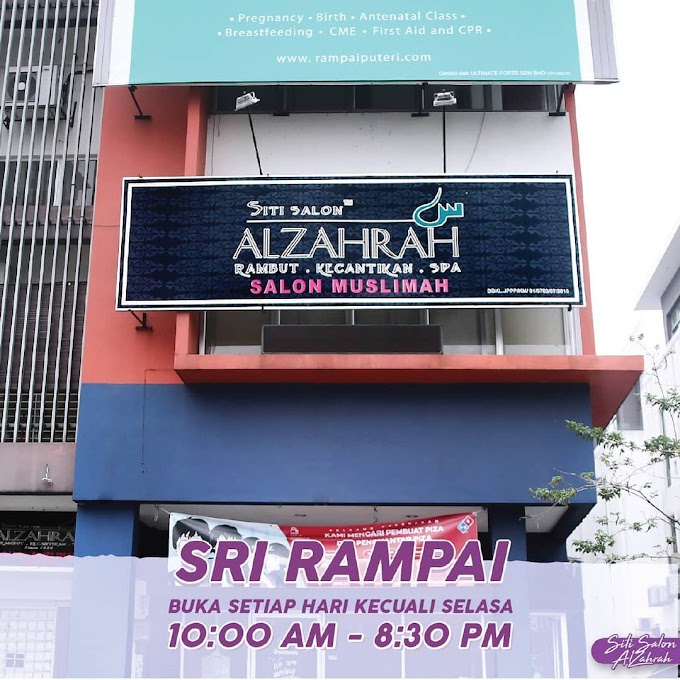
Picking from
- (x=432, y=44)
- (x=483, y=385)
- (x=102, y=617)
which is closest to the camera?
(x=102, y=617)

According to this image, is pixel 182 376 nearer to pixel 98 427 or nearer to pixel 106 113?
pixel 98 427

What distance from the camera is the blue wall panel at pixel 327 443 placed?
40.3 feet

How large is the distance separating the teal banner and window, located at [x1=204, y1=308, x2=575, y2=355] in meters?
3.21

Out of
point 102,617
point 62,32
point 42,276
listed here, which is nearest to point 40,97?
point 62,32

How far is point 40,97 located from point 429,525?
8874 millimetres

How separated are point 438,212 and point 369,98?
2512 mm

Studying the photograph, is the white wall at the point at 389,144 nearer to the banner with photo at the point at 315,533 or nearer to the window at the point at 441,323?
the window at the point at 441,323

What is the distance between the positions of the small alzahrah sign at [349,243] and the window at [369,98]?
1758 mm

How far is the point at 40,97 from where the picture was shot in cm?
1516

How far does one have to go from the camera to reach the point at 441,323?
43.3 feet

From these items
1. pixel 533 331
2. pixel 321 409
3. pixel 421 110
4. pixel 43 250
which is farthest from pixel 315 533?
pixel 421 110

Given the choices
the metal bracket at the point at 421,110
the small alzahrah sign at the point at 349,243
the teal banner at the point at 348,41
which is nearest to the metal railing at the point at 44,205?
the teal banner at the point at 348,41

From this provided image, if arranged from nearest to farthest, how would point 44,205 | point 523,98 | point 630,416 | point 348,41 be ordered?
point 348,41 → point 523,98 → point 44,205 → point 630,416

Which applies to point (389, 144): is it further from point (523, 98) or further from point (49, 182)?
point (49, 182)
